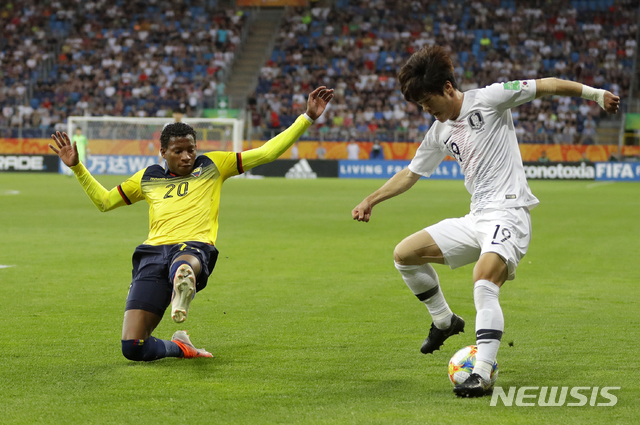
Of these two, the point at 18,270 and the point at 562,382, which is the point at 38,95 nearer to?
the point at 18,270

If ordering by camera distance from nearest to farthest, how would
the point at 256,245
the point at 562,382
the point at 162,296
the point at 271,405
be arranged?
1. the point at 271,405
2. the point at 562,382
3. the point at 162,296
4. the point at 256,245

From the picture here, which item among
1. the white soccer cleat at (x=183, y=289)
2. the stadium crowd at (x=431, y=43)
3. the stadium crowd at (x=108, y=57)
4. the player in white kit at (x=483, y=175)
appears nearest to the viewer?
the player in white kit at (x=483, y=175)

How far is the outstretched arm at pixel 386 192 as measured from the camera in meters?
5.46

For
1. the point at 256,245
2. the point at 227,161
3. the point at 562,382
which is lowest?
the point at 256,245

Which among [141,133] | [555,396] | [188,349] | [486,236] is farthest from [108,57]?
[555,396]

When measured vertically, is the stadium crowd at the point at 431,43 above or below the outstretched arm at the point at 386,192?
above

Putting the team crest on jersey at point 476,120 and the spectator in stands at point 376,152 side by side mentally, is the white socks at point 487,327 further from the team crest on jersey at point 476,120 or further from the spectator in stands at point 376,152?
the spectator in stands at point 376,152

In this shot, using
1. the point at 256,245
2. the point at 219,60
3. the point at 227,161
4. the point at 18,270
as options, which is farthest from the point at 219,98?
the point at 227,161

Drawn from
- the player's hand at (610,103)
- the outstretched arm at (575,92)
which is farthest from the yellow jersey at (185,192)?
the player's hand at (610,103)

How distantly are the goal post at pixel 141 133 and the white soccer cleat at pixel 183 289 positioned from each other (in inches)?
1135

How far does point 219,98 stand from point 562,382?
34916 mm

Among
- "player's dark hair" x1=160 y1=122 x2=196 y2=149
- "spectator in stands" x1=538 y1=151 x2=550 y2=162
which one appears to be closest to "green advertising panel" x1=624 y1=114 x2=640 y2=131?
"spectator in stands" x1=538 y1=151 x2=550 y2=162

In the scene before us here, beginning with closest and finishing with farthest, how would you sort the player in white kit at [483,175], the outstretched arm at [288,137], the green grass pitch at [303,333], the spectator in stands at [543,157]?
the green grass pitch at [303,333]
the player in white kit at [483,175]
the outstretched arm at [288,137]
the spectator in stands at [543,157]

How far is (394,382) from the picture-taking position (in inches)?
189
